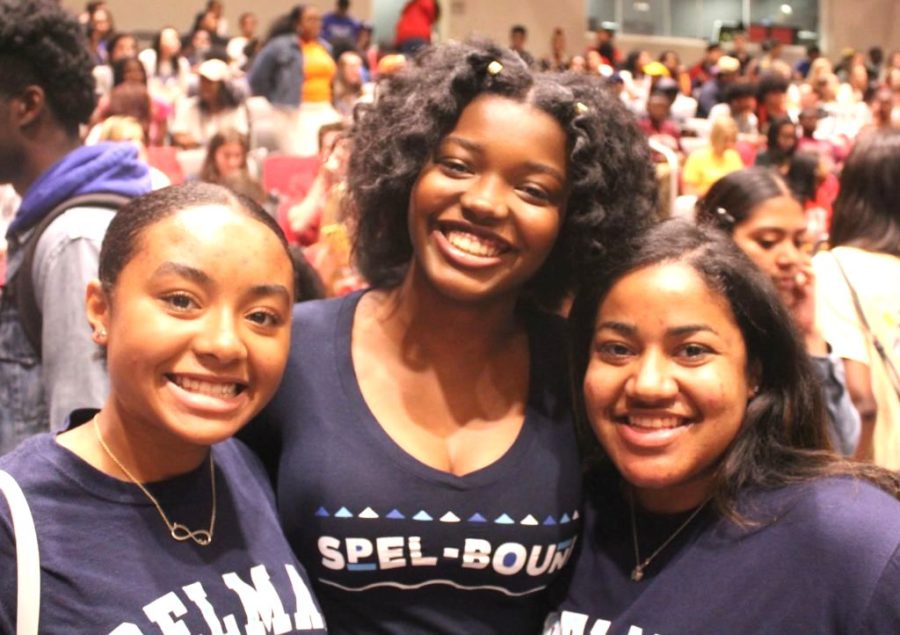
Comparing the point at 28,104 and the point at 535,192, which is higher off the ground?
the point at 28,104

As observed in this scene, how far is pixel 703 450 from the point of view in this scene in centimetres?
175

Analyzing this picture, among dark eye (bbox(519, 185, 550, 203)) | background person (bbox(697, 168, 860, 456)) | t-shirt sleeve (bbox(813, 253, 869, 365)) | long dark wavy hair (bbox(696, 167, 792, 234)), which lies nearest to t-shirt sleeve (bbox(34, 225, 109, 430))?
dark eye (bbox(519, 185, 550, 203))

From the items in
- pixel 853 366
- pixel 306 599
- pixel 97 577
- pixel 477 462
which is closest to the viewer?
pixel 97 577

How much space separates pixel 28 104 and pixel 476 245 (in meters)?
0.93

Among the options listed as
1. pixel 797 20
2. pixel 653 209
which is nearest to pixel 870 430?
pixel 653 209

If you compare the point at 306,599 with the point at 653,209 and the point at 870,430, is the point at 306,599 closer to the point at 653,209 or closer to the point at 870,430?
the point at 653,209

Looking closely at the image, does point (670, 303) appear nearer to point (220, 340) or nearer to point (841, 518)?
point (841, 518)

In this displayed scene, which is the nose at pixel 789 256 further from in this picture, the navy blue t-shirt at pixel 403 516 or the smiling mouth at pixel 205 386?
the smiling mouth at pixel 205 386

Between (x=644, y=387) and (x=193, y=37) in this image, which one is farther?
(x=193, y=37)

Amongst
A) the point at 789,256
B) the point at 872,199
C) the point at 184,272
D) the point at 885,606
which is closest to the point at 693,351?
the point at 885,606

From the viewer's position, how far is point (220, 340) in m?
1.49

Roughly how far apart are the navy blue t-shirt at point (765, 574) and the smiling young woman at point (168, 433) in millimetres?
475

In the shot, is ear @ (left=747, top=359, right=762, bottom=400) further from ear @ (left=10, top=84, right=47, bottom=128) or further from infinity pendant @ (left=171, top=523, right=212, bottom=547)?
ear @ (left=10, top=84, right=47, bottom=128)

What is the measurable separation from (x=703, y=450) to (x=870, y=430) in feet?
5.16
